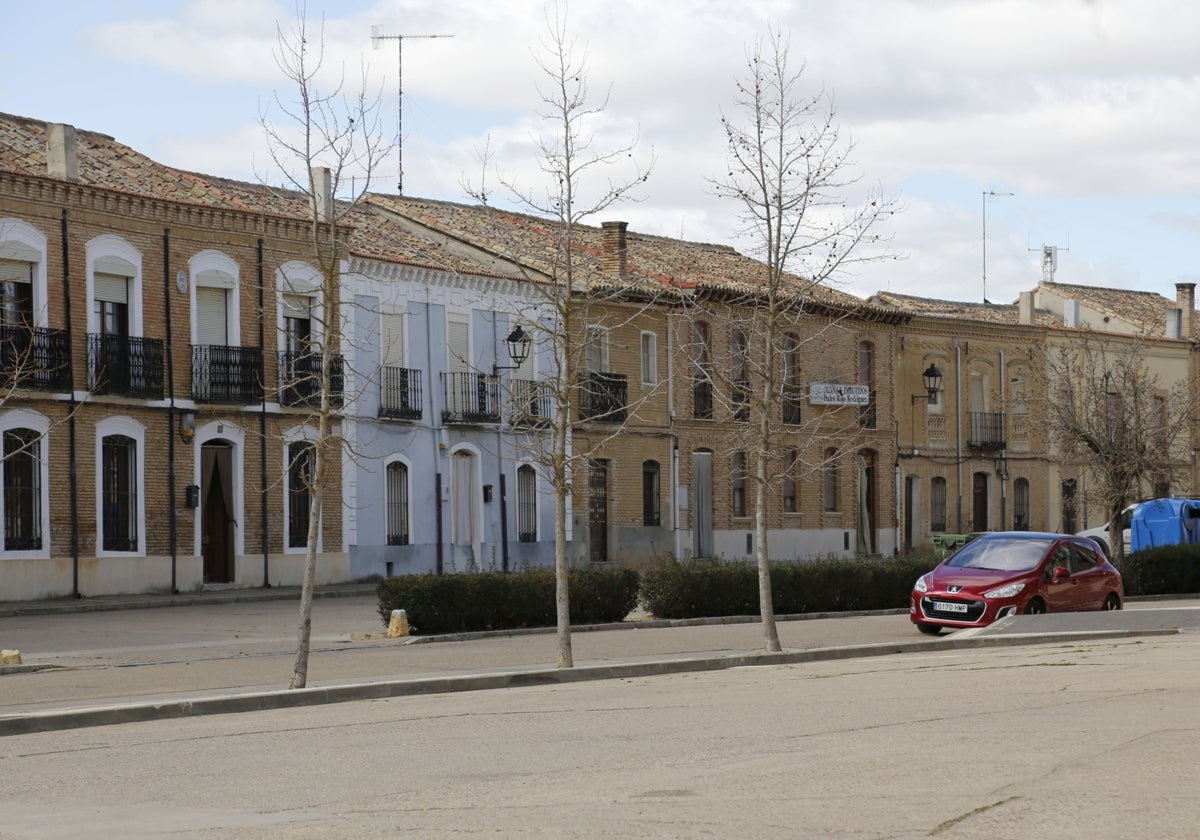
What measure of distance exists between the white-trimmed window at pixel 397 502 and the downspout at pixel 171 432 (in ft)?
19.9

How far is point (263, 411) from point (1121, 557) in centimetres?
1823

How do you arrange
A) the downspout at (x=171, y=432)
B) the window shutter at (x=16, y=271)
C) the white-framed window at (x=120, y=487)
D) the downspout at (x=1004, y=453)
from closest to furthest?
1. the window shutter at (x=16, y=271)
2. the white-framed window at (x=120, y=487)
3. the downspout at (x=171, y=432)
4. the downspout at (x=1004, y=453)

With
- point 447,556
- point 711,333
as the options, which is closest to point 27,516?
point 447,556

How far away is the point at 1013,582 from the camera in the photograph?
24.7 meters

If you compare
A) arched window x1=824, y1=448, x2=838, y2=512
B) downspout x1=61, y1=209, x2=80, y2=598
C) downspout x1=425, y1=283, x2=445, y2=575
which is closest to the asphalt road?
downspout x1=61, y1=209, x2=80, y2=598

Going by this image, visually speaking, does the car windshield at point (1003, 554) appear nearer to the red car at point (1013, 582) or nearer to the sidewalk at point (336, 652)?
the red car at point (1013, 582)

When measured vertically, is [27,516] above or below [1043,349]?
below

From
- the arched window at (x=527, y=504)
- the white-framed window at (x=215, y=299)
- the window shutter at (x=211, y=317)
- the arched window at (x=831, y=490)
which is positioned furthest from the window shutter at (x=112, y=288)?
the arched window at (x=831, y=490)

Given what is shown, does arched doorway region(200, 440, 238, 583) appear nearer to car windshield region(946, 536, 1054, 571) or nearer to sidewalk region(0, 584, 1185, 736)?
sidewalk region(0, 584, 1185, 736)

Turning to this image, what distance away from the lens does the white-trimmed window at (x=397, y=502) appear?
41406 millimetres

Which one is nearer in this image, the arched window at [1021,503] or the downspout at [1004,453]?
the downspout at [1004,453]

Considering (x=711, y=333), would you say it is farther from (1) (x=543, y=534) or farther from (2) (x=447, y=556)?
(2) (x=447, y=556)

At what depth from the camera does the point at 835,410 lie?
52750 mm

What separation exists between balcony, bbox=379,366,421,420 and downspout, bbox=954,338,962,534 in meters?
21.9
